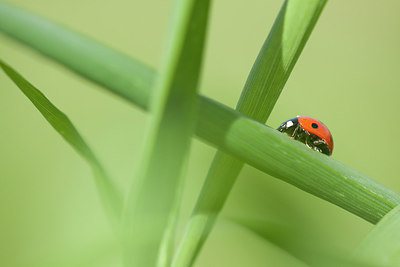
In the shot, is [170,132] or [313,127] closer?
[170,132]

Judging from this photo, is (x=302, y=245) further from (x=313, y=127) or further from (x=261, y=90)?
(x=313, y=127)

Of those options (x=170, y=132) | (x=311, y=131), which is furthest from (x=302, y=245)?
(x=311, y=131)

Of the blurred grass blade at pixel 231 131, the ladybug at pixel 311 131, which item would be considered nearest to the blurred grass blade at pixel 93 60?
the blurred grass blade at pixel 231 131

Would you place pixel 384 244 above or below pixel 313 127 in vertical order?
below

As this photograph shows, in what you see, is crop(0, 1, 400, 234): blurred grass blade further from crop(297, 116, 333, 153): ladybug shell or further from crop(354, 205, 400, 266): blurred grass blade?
crop(297, 116, 333, 153): ladybug shell

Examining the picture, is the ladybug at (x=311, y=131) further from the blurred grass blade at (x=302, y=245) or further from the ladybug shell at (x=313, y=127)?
the blurred grass blade at (x=302, y=245)
